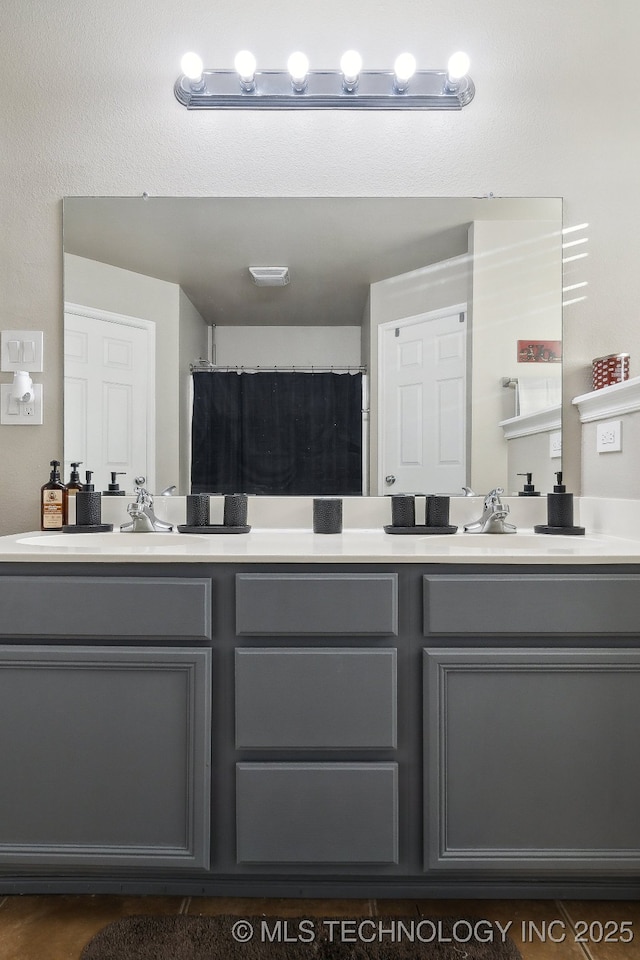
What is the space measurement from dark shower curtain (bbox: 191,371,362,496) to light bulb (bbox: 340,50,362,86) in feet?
3.03

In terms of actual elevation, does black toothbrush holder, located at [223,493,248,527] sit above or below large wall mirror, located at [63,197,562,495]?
below

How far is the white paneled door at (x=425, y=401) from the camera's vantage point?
1896 mm

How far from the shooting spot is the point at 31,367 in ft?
6.37

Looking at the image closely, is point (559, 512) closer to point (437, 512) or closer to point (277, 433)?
point (437, 512)

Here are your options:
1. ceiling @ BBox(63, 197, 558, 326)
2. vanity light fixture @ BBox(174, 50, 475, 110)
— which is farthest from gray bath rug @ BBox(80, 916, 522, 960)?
vanity light fixture @ BBox(174, 50, 475, 110)

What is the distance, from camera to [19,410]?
194 centimetres

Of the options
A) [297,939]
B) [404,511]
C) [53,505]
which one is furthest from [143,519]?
[297,939]

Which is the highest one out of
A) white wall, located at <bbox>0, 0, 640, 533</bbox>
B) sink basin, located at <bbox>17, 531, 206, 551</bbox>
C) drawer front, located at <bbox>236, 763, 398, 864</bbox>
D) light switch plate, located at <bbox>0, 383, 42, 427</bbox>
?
white wall, located at <bbox>0, 0, 640, 533</bbox>

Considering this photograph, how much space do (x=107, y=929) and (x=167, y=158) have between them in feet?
6.95

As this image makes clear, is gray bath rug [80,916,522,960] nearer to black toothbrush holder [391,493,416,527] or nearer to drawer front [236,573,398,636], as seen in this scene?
drawer front [236,573,398,636]

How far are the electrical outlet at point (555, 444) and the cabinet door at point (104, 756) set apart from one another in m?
1.27

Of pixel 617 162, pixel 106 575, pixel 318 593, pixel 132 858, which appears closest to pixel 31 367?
pixel 106 575

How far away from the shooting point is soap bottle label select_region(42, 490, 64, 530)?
1871 mm

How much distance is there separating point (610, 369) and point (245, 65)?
4.85 feet
